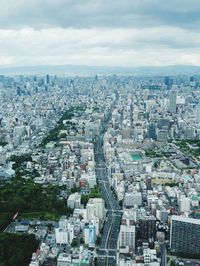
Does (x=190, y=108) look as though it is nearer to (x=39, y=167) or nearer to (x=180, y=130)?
(x=180, y=130)

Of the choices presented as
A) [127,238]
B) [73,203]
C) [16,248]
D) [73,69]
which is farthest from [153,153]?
Result: [73,69]

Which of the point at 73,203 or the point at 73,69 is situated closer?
the point at 73,203

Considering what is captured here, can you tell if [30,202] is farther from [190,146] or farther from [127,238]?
[190,146]

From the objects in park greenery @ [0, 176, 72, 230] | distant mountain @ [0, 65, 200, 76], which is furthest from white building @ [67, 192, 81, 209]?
distant mountain @ [0, 65, 200, 76]

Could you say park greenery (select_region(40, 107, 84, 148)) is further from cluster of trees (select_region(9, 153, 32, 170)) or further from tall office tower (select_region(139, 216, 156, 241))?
tall office tower (select_region(139, 216, 156, 241))

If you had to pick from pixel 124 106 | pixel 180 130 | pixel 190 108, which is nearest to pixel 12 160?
pixel 180 130

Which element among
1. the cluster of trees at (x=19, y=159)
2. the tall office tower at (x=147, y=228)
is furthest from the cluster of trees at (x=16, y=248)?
the cluster of trees at (x=19, y=159)
